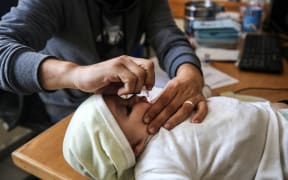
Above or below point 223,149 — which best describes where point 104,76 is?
above

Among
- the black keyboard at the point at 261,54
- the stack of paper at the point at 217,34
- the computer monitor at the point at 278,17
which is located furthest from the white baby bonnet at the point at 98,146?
the computer monitor at the point at 278,17

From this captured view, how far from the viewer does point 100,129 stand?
2.45 feet

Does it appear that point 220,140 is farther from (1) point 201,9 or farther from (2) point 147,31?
(1) point 201,9

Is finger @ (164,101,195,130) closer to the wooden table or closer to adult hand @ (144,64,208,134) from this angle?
adult hand @ (144,64,208,134)

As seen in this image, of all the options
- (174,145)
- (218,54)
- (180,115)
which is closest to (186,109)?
(180,115)

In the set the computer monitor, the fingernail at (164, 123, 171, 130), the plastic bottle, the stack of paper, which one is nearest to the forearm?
the fingernail at (164, 123, 171, 130)

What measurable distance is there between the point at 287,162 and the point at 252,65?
60 cm

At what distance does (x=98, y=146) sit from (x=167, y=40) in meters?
0.61

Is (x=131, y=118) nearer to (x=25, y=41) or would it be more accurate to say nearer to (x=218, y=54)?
(x=25, y=41)

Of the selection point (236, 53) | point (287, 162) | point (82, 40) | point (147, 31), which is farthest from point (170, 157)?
point (236, 53)

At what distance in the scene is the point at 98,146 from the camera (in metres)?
0.74

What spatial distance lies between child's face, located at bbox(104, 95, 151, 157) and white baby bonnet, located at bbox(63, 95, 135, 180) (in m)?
0.03

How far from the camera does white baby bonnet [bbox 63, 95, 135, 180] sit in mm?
736

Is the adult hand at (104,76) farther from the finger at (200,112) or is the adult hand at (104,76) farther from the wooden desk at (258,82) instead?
the wooden desk at (258,82)
